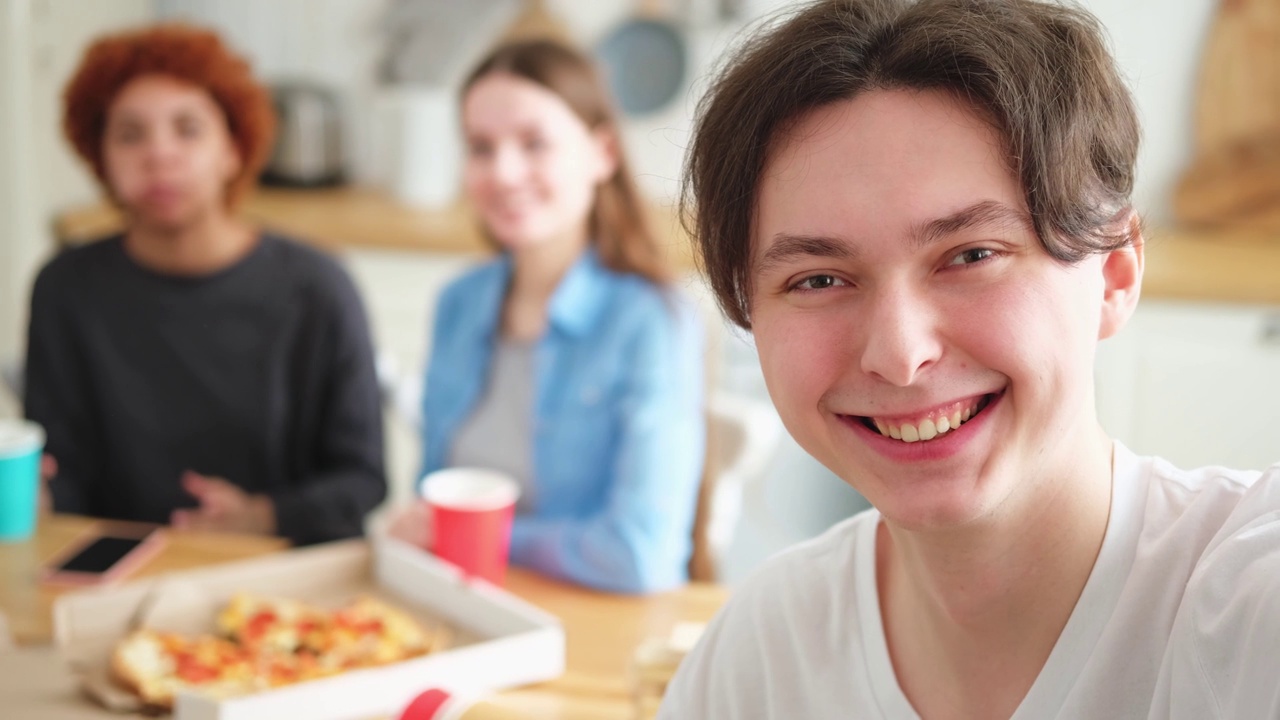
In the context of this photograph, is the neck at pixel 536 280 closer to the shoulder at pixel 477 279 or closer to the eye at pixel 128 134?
the shoulder at pixel 477 279

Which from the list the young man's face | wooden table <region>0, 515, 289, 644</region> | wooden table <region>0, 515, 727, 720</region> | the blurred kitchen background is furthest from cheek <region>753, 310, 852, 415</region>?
the blurred kitchen background

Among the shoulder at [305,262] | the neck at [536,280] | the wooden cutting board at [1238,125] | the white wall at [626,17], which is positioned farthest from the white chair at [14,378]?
the wooden cutting board at [1238,125]

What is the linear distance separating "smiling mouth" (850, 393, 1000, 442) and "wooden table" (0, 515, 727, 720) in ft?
1.69

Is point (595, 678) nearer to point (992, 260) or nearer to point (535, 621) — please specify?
point (535, 621)

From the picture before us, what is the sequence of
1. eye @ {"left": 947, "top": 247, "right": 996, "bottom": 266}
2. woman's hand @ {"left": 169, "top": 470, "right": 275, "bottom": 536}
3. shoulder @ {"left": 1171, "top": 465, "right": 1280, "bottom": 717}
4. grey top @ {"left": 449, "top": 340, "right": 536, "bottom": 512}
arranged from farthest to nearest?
grey top @ {"left": 449, "top": 340, "right": 536, "bottom": 512} → woman's hand @ {"left": 169, "top": 470, "right": 275, "bottom": 536} → eye @ {"left": 947, "top": 247, "right": 996, "bottom": 266} → shoulder @ {"left": 1171, "top": 465, "right": 1280, "bottom": 717}

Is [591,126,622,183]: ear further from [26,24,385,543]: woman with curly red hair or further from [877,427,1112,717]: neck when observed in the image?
[877,427,1112,717]: neck

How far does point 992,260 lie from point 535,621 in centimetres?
70

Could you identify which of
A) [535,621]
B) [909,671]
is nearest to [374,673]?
[535,621]

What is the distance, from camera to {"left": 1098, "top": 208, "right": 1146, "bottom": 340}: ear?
0.84 meters

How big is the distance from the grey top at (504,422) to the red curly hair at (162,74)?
0.57 metres

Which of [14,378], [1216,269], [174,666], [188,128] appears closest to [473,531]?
[174,666]

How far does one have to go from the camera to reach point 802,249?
80cm

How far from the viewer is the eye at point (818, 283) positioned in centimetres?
→ 81

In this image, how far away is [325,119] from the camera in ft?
11.6
